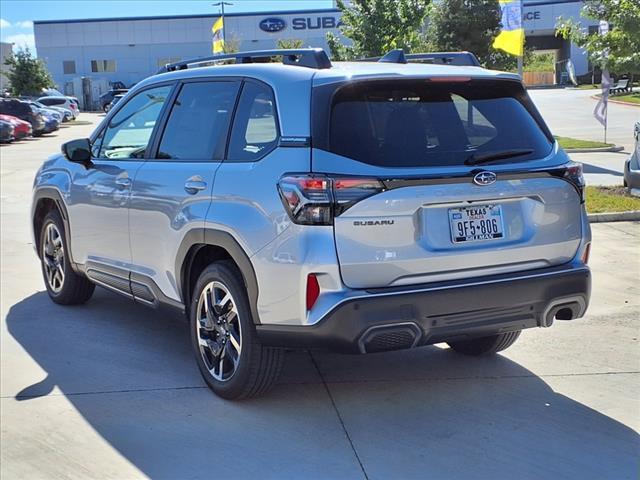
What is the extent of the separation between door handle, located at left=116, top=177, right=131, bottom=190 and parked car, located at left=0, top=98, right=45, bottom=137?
2926 centimetres

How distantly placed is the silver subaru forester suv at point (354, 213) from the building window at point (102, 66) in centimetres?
→ 6882

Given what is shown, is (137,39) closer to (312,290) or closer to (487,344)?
(487,344)

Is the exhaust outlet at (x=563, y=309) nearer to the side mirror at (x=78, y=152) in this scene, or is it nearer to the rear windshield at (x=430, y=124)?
the rear windshield at (x=430, y=124)

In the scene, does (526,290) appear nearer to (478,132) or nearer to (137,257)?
(478,132)

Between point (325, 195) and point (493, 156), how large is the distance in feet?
3.32

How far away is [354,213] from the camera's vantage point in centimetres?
371

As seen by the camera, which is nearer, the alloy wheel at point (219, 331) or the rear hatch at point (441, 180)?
the rear hatch at point (441, 180)

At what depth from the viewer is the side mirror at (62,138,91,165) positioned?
566cm

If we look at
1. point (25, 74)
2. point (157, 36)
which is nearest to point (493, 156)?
point (25, 74)

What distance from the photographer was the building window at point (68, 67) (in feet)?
230

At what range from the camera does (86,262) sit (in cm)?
A: 583

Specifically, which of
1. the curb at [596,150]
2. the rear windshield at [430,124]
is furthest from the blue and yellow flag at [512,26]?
the rear windshield at [430,124]

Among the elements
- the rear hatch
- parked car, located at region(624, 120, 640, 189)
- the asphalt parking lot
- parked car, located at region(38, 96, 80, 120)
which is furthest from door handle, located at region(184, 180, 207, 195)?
parked car, located at region(38, 96, 80, 120)

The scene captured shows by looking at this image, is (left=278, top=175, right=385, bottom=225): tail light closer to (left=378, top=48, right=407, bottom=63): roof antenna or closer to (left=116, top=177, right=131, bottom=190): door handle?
(left=378, top=48, right=407, bottom=63): roof antenna
